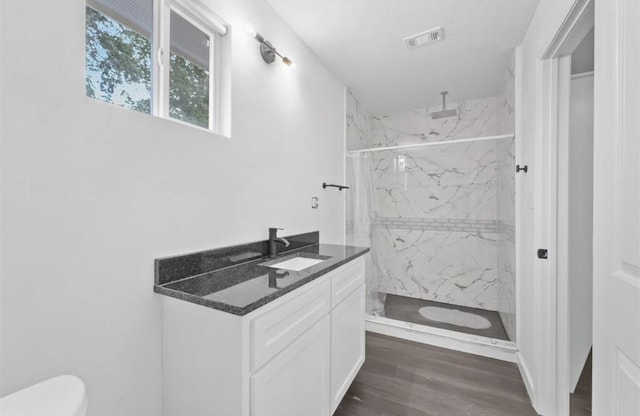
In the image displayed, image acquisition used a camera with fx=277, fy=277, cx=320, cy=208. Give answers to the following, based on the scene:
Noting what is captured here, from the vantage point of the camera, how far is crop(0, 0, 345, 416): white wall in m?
0.79

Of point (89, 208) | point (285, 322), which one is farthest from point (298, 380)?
point (89, 208)

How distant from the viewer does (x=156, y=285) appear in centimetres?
114

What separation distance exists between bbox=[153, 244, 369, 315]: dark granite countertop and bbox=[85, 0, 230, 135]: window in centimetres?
76

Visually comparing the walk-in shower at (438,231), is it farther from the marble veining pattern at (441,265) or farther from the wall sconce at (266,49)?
the wall sconce at (266,49)

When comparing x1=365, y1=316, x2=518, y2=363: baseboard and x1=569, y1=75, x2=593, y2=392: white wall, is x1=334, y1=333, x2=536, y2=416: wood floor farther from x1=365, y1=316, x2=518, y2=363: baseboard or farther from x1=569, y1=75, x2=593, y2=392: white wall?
x1=569, y1=75, x2=593, y2=392: white wall

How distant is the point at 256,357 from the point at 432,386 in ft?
4.90

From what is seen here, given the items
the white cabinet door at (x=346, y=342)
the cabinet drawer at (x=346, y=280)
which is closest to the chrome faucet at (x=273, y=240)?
the cabinet drawer at (x=346, y=280)

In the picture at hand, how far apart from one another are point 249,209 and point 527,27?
2.25 metres

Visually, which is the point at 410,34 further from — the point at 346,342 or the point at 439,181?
the point at 346,342

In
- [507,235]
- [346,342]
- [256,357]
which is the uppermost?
[507,235]

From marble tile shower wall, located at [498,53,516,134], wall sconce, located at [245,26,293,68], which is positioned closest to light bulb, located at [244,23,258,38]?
wall sconce, located at [245,26,293,68]

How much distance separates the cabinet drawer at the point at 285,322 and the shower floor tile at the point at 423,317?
1830 mm

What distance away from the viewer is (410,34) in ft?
6.64

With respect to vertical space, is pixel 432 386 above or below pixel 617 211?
below
